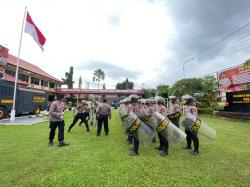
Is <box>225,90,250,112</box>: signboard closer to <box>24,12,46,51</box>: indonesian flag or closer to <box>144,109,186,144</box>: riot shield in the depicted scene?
<box>144,109,186,144</box>: riot shield

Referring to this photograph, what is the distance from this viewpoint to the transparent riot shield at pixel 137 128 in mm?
4645

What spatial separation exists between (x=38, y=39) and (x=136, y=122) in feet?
37.9

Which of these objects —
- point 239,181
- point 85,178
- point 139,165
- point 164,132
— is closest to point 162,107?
point 164,132

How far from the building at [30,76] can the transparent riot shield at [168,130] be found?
22.2m

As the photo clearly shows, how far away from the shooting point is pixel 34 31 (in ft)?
42.1

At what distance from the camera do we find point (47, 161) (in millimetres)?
4375

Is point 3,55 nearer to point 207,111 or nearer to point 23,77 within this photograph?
point 23,77

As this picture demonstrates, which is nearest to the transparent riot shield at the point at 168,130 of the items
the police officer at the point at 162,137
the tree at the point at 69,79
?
the police officer at the point at 162,137

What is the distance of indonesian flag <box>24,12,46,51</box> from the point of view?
12.6m

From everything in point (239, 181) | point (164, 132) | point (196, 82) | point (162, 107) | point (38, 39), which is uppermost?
point (38, 39)

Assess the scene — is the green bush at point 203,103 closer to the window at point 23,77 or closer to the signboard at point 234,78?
the signboard at point 234,78

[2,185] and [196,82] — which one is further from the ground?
[196,82]

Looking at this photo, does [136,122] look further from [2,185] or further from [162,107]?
[2,185]

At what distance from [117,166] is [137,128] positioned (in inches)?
42.7
